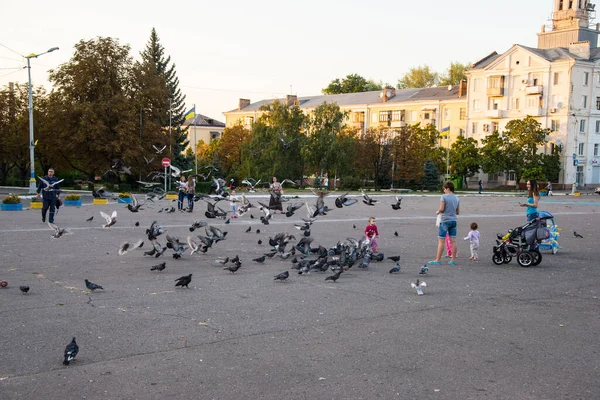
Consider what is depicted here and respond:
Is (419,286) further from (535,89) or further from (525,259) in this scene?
(535,89)

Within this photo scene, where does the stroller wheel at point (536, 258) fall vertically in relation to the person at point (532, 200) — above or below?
below

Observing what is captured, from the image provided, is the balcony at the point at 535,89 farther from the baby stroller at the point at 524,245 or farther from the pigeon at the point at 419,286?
the pigeon at the point at 419,286

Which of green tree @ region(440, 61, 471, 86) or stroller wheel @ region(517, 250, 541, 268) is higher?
green tree @ region(440, 61, 471, 86)

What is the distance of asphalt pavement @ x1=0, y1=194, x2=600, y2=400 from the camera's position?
219 inches

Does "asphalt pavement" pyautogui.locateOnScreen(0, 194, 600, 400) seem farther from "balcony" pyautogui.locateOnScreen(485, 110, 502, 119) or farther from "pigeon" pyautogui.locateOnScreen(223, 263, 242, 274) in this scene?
"balcony" pyautogui.locateOnScreen(485, 110, 502, 119)

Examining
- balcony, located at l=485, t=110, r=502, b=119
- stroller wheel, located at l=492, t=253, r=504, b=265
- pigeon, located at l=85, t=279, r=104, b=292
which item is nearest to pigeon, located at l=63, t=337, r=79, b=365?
pigeon, located at l=85, t=279, r=104, b=292

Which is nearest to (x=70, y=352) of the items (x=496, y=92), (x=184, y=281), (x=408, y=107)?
(x=184, y=281)

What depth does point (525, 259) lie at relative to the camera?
12.9m

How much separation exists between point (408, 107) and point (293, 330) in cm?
8839

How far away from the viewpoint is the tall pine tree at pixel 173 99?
6387cm

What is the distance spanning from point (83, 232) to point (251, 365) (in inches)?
521

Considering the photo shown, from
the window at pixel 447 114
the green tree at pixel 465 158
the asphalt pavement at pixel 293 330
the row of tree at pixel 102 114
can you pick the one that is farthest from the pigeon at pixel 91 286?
the window at pixel 447 114

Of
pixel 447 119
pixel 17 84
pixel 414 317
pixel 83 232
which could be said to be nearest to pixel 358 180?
pixel 447 119

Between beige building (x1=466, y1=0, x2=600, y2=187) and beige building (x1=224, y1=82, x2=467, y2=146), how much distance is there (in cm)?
246
